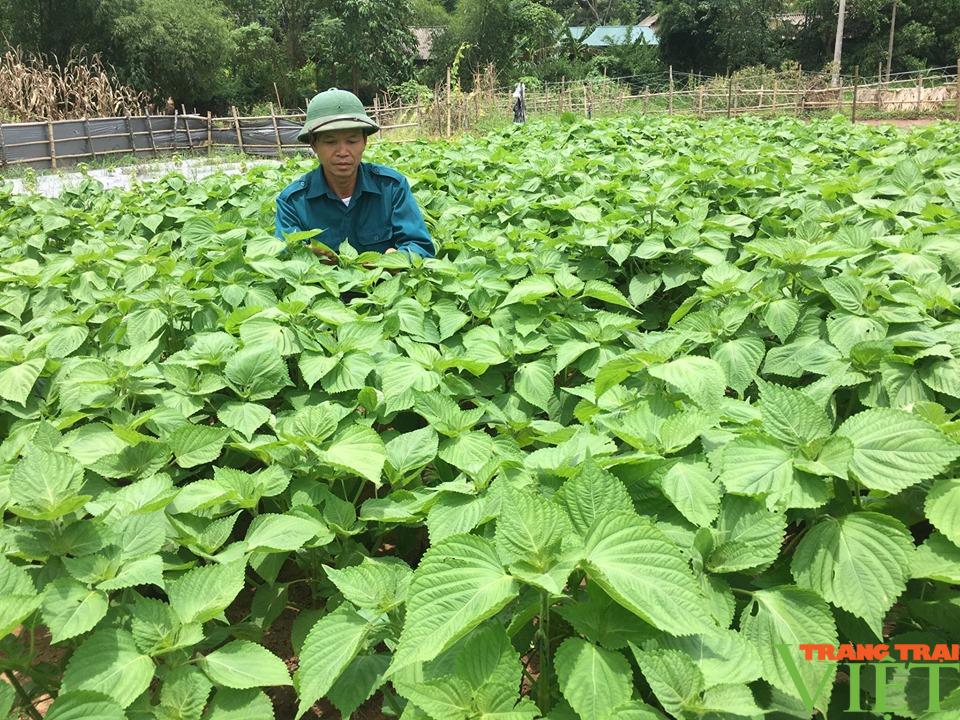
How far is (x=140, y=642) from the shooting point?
121cm

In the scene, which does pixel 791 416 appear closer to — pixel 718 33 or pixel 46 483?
pixel 46 483

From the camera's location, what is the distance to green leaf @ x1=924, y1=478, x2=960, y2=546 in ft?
3.81

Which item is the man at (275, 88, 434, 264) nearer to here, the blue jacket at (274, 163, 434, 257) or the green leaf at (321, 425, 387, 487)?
the blue jacket at (274, 163, 434, 257)

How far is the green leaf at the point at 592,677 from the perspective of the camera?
100cm

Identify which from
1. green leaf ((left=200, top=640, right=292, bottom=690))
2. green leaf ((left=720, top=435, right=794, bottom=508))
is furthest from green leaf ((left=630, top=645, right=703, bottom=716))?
green leaf ((left=200, top=640, right=292, bottom=690))

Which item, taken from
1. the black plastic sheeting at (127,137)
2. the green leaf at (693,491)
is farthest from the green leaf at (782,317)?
the black plastic sheeting at (127,137)

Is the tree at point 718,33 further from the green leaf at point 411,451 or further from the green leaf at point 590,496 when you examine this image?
the green leaf at point 590,496

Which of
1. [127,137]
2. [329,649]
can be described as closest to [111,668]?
[329,649]

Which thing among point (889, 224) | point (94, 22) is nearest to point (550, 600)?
point (889, 224)

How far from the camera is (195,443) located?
1743mm

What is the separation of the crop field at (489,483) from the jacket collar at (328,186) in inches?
25.8

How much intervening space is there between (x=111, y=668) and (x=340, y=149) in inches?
113

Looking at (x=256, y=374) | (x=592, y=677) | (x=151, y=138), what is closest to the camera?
(x=592, y=677)

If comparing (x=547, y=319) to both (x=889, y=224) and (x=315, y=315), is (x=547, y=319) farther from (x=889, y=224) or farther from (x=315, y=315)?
(x=889, y=224)
